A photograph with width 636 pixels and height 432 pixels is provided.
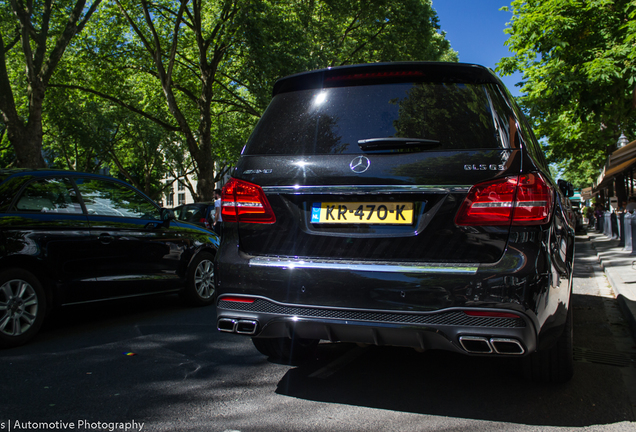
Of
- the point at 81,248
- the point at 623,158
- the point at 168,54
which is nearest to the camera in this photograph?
the point at 81,248

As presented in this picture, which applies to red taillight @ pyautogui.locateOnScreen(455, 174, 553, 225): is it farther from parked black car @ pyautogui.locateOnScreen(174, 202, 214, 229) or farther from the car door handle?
parked black car @ pyautogui.locateOnScreen(174, 202, 214, 229)

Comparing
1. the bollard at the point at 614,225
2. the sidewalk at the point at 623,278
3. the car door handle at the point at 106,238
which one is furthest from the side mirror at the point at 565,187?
the bollard at the point at 614,225

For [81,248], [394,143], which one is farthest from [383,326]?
[81,248]

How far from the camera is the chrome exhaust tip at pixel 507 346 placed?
2.77 m

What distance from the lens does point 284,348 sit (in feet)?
13.5

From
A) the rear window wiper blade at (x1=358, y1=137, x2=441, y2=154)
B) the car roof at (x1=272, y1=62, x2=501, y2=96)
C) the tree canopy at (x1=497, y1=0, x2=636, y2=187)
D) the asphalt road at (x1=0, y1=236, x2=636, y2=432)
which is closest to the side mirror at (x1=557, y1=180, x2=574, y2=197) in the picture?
the asphalt road at (x1=0, y1=236, x2=636, y2=432)

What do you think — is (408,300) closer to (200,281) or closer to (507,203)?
(507,203)

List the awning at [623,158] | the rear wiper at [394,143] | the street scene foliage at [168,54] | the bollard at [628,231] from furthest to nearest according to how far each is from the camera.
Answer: the awning at [623,158] < the bollard at [628,231] < the street scene foliage at [168,54] < the rear wiper at [394,143]

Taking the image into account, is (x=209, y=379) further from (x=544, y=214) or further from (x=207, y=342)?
(x=544, y=214)

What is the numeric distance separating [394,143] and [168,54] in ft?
74.1

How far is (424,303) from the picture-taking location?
286 cm

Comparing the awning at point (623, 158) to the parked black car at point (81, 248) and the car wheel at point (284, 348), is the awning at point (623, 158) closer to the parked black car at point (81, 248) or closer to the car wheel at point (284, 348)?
the parked black car at point (81, 248)

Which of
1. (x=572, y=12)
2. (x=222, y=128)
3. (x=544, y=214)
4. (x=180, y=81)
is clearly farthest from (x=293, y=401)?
(x=222, y=128)

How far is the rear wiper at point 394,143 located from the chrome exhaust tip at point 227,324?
1.21 meters
